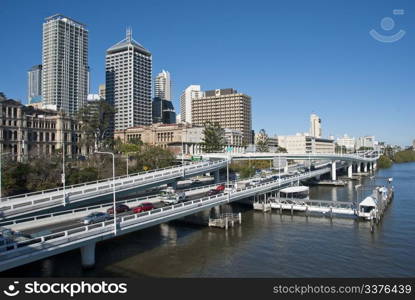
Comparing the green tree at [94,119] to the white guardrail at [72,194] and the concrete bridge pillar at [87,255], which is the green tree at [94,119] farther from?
the concrete bridge pillar at [87,255]

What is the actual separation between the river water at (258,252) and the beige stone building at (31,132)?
2253 inches

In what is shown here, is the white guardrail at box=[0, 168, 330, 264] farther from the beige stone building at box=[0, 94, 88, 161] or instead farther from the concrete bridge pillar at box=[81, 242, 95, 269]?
the beige stone building at box=[0, 94, 88, 161]

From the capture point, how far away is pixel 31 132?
109 m

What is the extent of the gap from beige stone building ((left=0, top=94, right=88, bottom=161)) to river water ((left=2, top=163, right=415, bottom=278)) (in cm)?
5724

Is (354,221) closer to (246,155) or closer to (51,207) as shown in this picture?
(51,207)

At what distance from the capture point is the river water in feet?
112

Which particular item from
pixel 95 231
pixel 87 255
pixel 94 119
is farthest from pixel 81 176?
pixel 95 231

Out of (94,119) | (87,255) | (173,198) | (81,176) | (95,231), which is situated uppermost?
(94,119)

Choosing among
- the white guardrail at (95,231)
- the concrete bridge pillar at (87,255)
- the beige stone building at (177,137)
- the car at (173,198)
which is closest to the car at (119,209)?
the white guardrail at (95,231)

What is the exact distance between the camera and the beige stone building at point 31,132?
325 ft

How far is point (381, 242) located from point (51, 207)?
135 feet

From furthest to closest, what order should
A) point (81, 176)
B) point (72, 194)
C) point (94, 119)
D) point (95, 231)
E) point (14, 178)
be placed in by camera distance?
point (94, 119) < point (81, 176) < point (14, 178) < point (72, 194) < point (95, 231)

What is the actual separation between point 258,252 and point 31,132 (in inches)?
3638

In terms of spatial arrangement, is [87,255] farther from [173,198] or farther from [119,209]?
[173,198]
